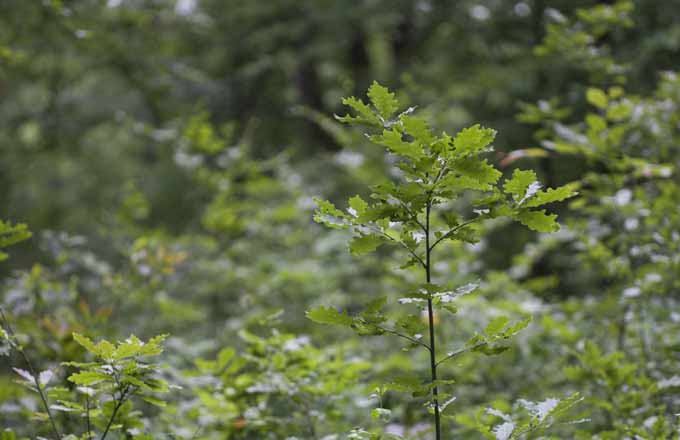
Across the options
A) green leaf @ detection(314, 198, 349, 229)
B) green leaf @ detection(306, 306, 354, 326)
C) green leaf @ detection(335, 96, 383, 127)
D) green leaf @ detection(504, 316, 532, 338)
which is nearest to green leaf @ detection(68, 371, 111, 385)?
green leaf @ detection(306, 306, 354, 326)

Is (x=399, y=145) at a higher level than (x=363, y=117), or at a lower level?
lower

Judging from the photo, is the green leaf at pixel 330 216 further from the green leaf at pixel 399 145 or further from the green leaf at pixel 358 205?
the green leaf at pixel 399 145

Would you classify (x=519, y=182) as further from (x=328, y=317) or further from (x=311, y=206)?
(x=311, y=206)

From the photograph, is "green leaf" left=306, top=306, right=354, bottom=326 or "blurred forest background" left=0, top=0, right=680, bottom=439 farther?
"blurred forest background" left=0, top=0, right=680, bottom=439

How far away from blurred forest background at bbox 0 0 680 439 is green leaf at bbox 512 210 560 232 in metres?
0.38

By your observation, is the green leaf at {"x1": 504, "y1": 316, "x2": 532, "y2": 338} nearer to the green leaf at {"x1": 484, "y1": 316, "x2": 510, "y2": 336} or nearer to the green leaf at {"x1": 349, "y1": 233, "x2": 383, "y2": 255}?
the green leaf at {"x1": 484, "y1": 316, "x2": 510, "y2": 336}

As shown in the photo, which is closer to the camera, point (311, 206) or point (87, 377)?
point (87, 377)

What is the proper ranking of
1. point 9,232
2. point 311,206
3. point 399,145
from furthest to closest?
point 311,206 → point 9,232 → point 399,145

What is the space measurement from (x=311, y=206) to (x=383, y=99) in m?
3.17

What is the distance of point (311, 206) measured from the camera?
14.6ft

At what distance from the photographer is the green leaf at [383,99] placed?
4.18 feet

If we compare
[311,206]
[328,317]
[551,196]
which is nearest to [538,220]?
[551,196]

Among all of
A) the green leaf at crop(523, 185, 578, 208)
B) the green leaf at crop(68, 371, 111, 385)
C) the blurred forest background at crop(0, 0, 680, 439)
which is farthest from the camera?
the blurred forest background at crop(0, 0, 680, 439)

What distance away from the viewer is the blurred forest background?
7.06 feet
